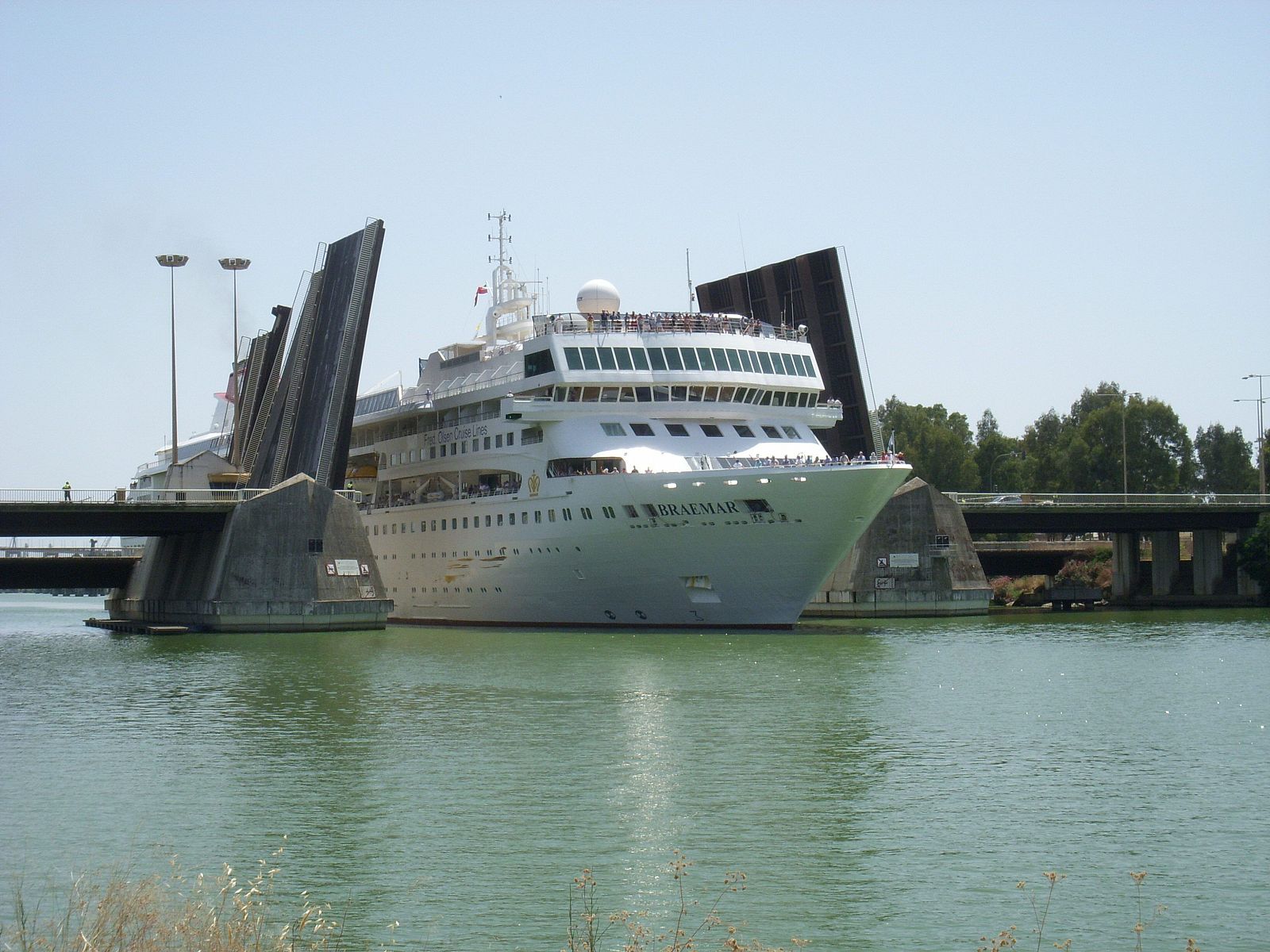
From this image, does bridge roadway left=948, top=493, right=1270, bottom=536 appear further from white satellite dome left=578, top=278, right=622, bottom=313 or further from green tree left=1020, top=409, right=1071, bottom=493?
green tree left=1020, top=409, right=1071, bottom=493

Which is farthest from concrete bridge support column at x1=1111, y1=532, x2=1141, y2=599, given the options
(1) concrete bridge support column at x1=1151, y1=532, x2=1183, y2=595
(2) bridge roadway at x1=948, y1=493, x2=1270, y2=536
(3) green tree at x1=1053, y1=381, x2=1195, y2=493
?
(3) green tree at x1=1053, y1=381, x2=1195, y2=493

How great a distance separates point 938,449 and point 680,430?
2614 inches

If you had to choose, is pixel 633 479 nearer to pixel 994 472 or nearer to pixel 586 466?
pixel 586 466

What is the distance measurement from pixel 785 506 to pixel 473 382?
1657 cm

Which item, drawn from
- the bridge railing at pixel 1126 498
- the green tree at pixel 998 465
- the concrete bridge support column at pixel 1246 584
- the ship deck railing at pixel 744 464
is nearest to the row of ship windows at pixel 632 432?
the ship deck railing at pixel 744 464

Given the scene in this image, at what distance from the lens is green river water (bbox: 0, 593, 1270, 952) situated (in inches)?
561

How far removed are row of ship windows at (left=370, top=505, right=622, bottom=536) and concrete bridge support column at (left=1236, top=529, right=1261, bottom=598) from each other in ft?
127

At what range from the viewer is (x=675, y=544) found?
45.1m

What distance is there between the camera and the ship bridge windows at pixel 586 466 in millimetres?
46984

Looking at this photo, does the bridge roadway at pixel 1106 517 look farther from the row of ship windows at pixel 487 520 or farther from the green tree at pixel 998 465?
the green tree at pixel 998 465

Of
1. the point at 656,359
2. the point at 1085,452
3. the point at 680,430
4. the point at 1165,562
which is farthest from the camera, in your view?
the point at 1085,452

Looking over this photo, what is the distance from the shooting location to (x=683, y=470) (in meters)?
45.5

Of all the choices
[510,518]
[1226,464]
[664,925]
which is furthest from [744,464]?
[1226,464]

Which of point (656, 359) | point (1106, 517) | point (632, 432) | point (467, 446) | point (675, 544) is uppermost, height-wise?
point (656, 359)
